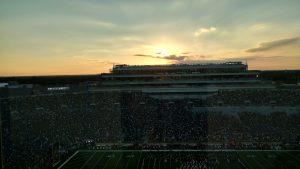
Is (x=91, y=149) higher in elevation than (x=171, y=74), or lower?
lower

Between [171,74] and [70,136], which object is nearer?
[70,136]

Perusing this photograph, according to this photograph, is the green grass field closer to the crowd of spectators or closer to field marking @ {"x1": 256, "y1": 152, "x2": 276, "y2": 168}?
field marking @ {"x1": 256, "y1": 152, "x2": 276, "y2": 168}

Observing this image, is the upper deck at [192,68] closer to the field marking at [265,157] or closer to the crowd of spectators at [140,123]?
the crowd of spectators at [140,123]

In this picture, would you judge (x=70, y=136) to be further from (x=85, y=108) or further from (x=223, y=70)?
(x=223, y=70)

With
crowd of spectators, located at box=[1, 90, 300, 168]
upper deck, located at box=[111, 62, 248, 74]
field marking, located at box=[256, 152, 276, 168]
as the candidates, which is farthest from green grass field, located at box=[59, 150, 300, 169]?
upper deck, located at box=[111, 62, 248, 74]

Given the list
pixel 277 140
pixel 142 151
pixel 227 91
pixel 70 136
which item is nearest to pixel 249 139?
pixel 277 140

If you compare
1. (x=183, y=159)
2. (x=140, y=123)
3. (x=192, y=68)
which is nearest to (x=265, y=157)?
(x=183, y=159)
